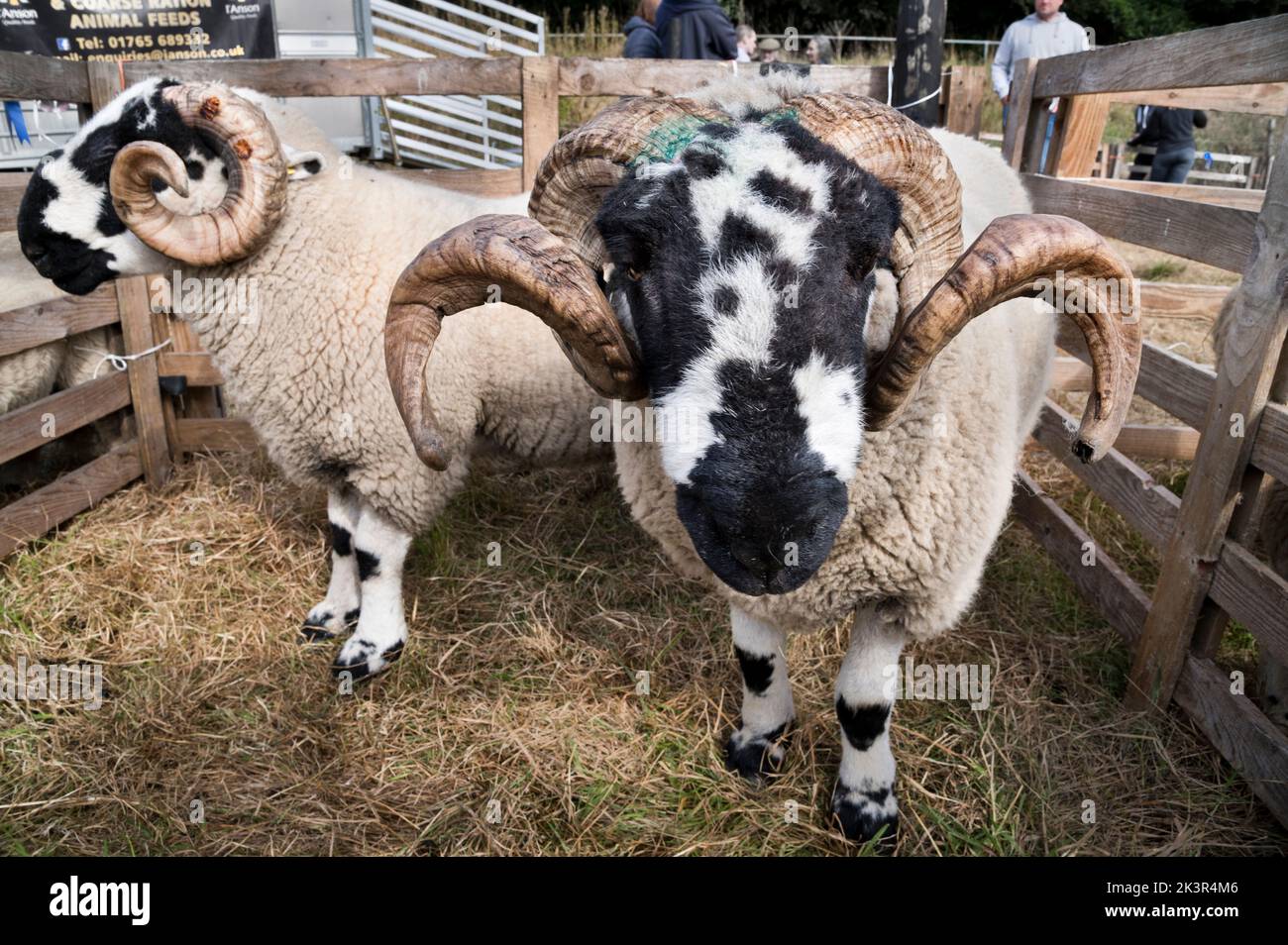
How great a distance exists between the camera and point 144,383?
4.92 metres

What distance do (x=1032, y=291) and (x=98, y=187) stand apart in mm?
3449

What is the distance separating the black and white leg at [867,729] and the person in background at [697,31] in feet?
17.3

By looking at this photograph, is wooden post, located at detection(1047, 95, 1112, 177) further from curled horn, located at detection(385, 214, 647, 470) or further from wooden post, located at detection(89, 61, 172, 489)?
wooden post, located at detection(89, 61, 172, 489)

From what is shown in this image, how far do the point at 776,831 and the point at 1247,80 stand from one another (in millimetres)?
2918

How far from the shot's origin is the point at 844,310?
178 centimetres

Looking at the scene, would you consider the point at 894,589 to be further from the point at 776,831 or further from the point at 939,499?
the point at 776,831

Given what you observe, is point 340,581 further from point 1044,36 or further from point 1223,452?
point 1044,36

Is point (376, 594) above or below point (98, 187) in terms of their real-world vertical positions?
A: below

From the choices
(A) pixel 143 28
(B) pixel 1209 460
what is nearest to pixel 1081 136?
(B) pixel 1209 460

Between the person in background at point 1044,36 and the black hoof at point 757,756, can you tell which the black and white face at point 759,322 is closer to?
the black hoof at point 757,756

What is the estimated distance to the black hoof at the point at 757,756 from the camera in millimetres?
3021

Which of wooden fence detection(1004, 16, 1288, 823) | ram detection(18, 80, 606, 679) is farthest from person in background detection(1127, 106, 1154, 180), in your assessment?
ram detection(18, 80, 606, 679)
